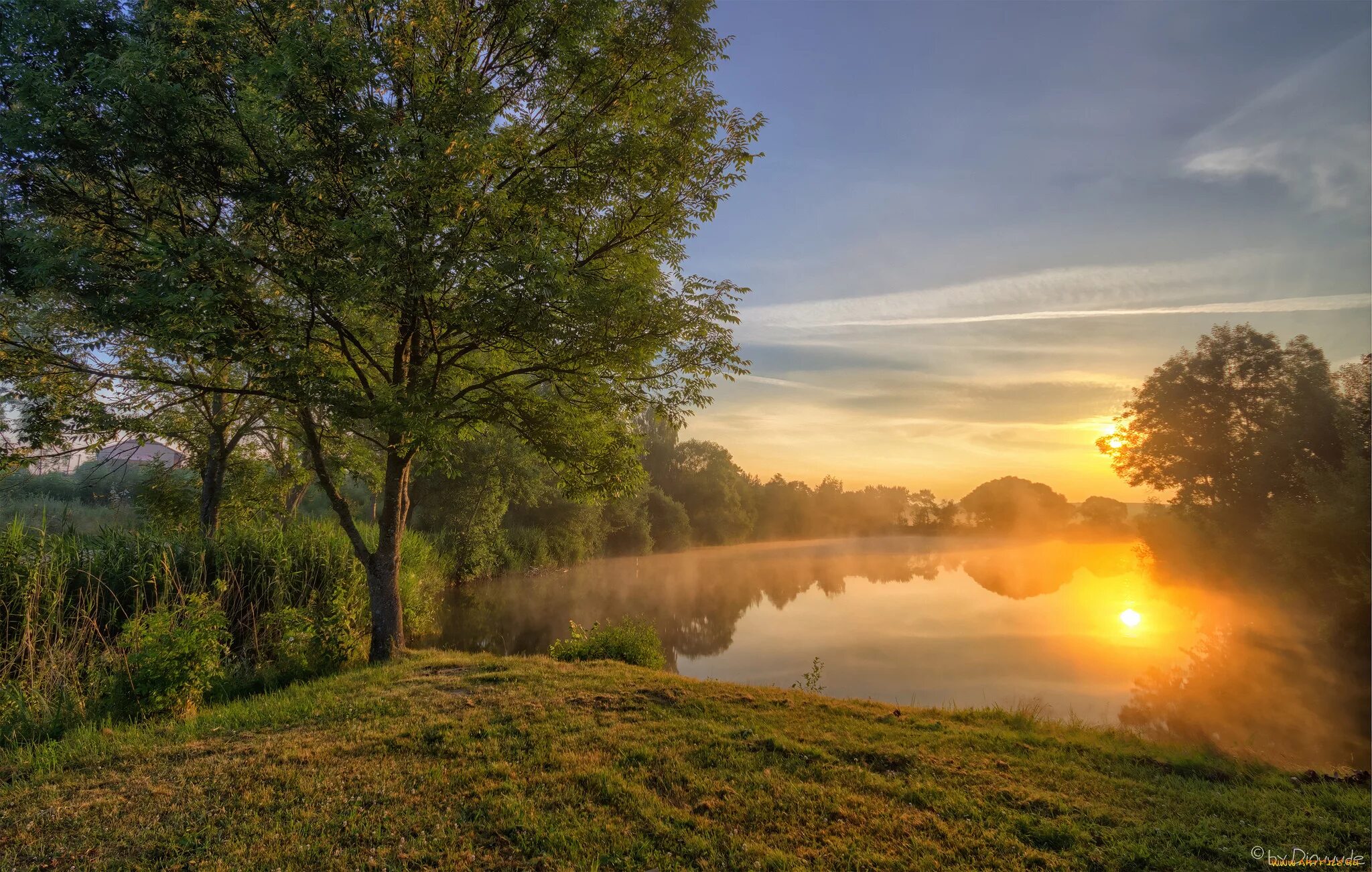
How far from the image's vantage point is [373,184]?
662 centimetres

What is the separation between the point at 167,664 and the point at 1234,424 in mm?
31672

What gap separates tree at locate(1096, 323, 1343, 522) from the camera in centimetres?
1772

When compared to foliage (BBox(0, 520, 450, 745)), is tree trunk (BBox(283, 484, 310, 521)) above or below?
above

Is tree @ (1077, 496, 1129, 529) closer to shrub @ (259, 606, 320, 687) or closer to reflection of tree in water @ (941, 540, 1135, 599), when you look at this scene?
reflection of tree in water @ (941, 540, 1135, 599)

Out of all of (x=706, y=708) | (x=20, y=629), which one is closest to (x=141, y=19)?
(x=20, y=629)

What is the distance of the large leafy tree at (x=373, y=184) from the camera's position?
6547 millimetres

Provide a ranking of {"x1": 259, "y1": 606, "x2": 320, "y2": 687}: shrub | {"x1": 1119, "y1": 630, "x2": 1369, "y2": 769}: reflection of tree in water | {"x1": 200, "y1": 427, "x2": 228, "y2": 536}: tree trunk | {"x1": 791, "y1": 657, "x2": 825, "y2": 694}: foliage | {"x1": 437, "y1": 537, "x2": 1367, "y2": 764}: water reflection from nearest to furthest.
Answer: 1. {"x1": 259, "y1": 606, "x2": 320, "y2": 687}: shrub
2. {"x1": 1119, "y1": 630, "x2": 1369, "y2": 769}: reflection of tree in water
3. {"x1": 791, "y1": 657, "x2": 825, "y2": 694}: foliage
4. {"x1": 437, "y1": 537, "x2": 1367, "y2": 764}: water reflection
5. {"x1": 200, "y1": 427, "x2": 228, "y2": 536}: tree trunk

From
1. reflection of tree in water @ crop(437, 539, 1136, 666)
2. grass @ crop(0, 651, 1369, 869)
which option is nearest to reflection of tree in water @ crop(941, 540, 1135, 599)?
reflection of tree in water @ crop(437, 539, 1136, 666)

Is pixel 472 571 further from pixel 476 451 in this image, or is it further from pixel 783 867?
pixel 783 867

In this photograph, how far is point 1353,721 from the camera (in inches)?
419

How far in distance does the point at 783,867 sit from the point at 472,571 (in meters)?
25.7

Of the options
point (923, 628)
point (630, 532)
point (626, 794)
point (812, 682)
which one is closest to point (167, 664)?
point (626, 794)

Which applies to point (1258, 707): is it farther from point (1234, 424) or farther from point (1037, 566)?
point (1037, 566)

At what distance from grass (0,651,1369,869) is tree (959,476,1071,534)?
73.1 meters
